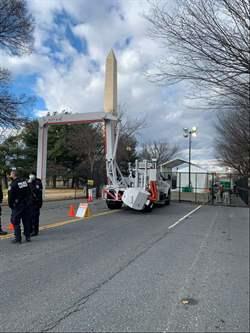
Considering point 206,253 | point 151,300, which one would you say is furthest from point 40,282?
point 206,253

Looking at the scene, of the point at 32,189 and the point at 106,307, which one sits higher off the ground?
the point at 32,189

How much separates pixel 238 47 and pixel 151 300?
4592mm

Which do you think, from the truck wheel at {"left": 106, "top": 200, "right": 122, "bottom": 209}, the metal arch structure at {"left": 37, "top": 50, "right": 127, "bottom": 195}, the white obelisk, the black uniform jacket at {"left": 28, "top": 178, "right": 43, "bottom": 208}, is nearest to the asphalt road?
the black uniform jacket at {"left": 28, "top": 178, "right": 43, "bottom": 208}

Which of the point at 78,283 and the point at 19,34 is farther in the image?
the point at 19,34

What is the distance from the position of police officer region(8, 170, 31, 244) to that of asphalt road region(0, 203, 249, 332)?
0.38 meters

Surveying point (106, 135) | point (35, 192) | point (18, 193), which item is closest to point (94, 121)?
point (106, 135)

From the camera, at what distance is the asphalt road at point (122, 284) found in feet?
13.2

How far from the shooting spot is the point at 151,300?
4.73 metres

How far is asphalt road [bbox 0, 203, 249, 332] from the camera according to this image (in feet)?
13.2

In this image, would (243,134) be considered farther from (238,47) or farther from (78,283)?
(78,283)

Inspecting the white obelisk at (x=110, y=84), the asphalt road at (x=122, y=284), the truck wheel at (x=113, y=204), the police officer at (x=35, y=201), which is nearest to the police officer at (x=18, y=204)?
the asphalt road at (x=122, y=284)

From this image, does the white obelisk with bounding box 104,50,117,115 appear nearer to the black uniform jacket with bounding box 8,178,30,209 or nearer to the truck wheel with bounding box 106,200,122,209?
the truck wheel with bounding box 106,200,122,209

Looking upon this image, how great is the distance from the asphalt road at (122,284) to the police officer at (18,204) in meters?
0.38

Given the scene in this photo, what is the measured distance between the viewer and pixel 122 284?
5367 mm
